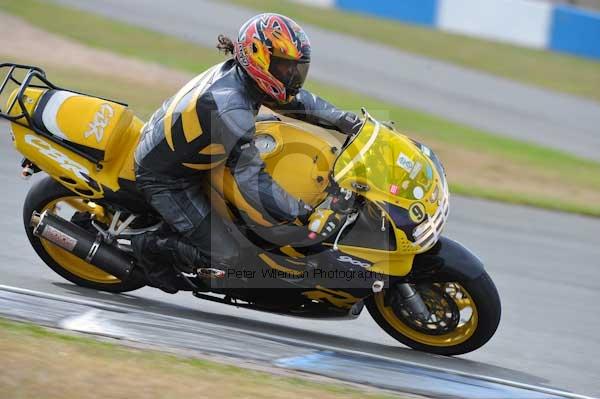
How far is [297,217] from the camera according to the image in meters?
5.36

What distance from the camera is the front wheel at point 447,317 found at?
5.42 meters

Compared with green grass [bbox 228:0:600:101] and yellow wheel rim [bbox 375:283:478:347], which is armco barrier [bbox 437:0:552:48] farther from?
yellow wheel rim [bbox 375:283:478:347]

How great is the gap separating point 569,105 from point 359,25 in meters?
6.53

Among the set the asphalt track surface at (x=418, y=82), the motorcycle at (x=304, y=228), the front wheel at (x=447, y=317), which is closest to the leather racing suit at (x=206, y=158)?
the motorcycle at (x=304, y=228)

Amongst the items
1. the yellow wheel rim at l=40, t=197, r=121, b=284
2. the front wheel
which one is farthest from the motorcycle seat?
the front wheel

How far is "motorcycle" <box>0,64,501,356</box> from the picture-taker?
5.31m

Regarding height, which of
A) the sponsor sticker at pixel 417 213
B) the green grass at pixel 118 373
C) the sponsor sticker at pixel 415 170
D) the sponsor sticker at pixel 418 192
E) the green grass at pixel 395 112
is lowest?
the green grass at pixel 118 373

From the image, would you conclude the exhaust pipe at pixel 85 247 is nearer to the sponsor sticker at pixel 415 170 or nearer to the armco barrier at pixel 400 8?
the sponsor sticker at pixel 415 170

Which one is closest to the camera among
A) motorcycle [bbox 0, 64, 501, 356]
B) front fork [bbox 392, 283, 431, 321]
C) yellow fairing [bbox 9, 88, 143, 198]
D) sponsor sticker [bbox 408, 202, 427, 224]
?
sponsor sticker [bbox 408, 202, 427, 224]

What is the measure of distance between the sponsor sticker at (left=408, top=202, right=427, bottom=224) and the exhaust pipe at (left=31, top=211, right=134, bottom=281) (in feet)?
5.76

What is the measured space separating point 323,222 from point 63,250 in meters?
1.77

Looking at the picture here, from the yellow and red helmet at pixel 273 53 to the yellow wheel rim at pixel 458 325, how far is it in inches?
53.8

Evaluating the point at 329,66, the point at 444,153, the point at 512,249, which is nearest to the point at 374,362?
the point at 512,249

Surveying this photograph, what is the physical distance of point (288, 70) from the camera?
5.32 metres
